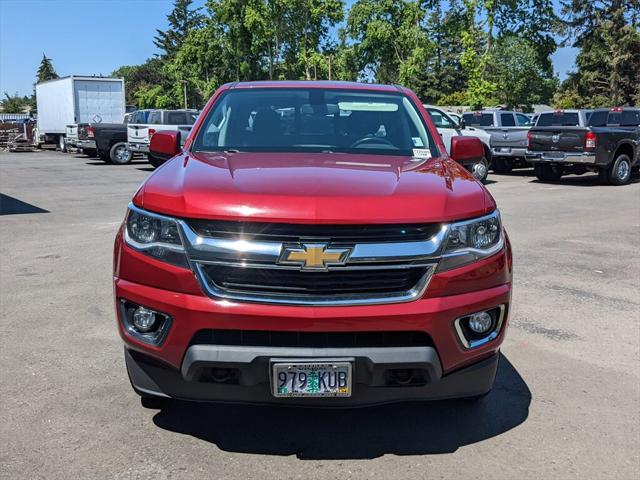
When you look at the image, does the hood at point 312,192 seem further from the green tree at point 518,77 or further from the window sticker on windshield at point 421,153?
the green tree at point 518,77

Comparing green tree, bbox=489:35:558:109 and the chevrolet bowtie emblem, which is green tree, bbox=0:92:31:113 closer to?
green tree, bbox=489:35:558:109

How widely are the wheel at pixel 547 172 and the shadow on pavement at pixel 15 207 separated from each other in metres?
12.8

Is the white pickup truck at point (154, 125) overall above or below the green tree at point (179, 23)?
below

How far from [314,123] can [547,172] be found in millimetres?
15259

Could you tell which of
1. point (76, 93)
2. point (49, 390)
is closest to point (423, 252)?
point (49, 390)

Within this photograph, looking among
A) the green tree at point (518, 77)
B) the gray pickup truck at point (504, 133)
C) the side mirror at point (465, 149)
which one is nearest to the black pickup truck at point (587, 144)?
the gray pickup truck at point (504, 133)

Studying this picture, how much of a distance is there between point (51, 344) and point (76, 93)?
27.4m

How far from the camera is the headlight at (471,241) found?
2.89 m

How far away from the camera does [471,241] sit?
9.77ft

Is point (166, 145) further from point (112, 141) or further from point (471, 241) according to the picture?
point (112, 141)

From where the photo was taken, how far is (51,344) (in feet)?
15.3

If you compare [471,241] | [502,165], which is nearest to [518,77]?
[502,165]

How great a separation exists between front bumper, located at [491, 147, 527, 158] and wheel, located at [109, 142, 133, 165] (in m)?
13.3

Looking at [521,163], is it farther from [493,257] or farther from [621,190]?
[493,257]
